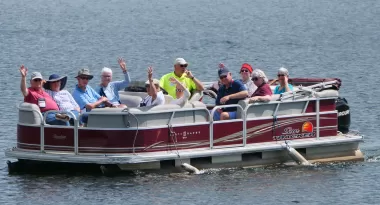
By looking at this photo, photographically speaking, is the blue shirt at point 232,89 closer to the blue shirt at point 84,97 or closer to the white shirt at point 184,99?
the white shirt at point 184,99

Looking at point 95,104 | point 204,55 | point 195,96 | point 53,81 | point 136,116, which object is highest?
point 204,55

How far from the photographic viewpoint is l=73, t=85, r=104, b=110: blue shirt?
19.7 metres

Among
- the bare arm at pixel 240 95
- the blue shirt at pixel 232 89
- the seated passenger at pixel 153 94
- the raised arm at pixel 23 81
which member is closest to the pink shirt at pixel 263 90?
the blue shirt at pixel 232 89

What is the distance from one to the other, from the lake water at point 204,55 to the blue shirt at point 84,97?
1249mm

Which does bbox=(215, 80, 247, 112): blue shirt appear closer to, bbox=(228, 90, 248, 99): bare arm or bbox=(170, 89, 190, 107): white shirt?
bbox=(228, 90, 248, 99): bare arm

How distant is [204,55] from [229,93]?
22097mm

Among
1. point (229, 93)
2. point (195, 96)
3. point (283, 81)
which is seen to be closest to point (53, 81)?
point (195, 96)

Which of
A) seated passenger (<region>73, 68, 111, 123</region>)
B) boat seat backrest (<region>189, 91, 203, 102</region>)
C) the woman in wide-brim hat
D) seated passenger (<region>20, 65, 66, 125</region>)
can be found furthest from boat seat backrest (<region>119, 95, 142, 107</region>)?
seated passenger (<region>20, 65, 66, 125</region>)

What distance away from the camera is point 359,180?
2009cm

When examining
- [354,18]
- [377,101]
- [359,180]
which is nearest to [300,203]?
[359,180]

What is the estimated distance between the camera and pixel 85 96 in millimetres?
19766

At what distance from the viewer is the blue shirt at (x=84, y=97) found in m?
19.7

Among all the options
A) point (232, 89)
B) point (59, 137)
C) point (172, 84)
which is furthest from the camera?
point (172, 84)

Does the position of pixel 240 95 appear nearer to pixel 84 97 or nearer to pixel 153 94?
pixel 153 94
